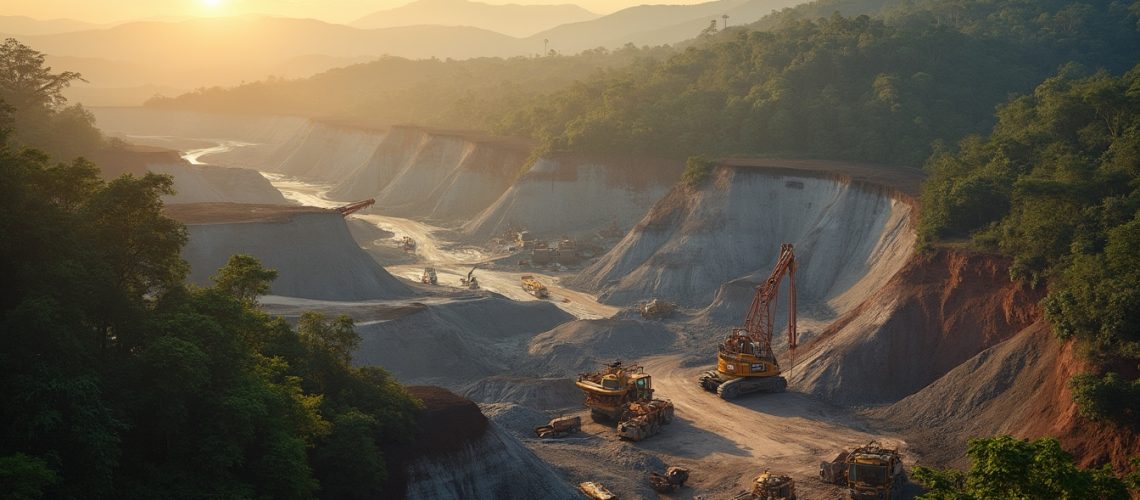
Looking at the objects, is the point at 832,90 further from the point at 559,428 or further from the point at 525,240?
the point at 559,428

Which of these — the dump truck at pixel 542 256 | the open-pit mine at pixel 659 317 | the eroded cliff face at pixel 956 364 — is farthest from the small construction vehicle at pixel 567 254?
the eroded cliff face at pixel 956 364

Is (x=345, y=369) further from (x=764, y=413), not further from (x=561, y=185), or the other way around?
(x=561, y=185)

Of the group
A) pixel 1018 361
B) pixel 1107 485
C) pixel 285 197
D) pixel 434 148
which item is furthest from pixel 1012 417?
pixel 285 197

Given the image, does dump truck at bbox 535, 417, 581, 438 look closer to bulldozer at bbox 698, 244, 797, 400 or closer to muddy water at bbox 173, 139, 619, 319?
bulldozer at bbox 698, 244, 797, 400

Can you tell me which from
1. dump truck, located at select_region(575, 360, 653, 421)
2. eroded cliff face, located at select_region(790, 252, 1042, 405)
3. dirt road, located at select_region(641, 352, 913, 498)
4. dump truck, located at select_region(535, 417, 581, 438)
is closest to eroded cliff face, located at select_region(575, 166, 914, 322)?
eroded cliff face, located at select_region(790, 252, 1042, 405)

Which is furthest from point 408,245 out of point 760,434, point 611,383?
point 760,434

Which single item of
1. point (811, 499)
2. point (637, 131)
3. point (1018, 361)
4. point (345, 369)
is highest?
point (637, 131)

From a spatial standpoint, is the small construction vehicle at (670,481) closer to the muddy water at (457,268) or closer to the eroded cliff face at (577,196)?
the muddy water at (457,268)
